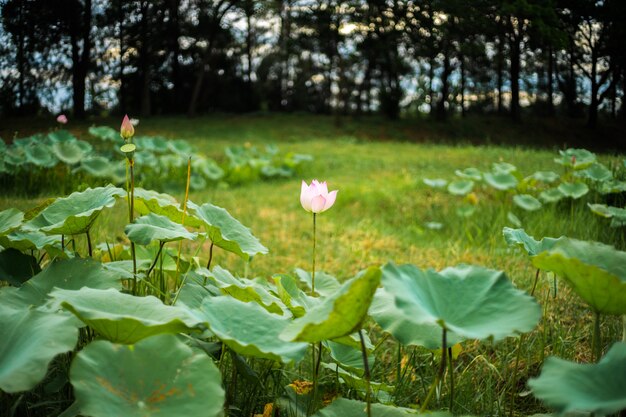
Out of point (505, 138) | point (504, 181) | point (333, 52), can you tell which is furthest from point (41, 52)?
point (333, 52)

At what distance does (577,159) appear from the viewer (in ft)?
10.2

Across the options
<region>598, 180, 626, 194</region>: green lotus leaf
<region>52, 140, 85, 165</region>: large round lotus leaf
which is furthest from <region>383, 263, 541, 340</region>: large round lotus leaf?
<region>52, 140, 85, 165</region>: large round lotus leaf

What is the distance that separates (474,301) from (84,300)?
22.0 inches

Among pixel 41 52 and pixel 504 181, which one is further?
pixel 504 181

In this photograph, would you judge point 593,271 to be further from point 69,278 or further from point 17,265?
point 17,265

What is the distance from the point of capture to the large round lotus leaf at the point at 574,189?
2693mm

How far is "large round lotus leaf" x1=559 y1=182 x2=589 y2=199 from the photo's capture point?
2693 mm

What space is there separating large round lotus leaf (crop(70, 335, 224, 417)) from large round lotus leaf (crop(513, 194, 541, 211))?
8.53ft

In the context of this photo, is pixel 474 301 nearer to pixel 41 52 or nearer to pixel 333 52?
pixel 41 52

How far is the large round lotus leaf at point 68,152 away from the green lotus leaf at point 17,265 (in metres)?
2.71

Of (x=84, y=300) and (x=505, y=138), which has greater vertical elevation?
(x=505, y=138)

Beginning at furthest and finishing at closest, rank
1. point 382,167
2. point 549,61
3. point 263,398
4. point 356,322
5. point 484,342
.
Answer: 1. point 382,167
2. point 549,61
3. point 484,342
4. point 263,398
5. point 356,322

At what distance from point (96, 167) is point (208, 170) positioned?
1.17 meters

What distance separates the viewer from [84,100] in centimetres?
308
